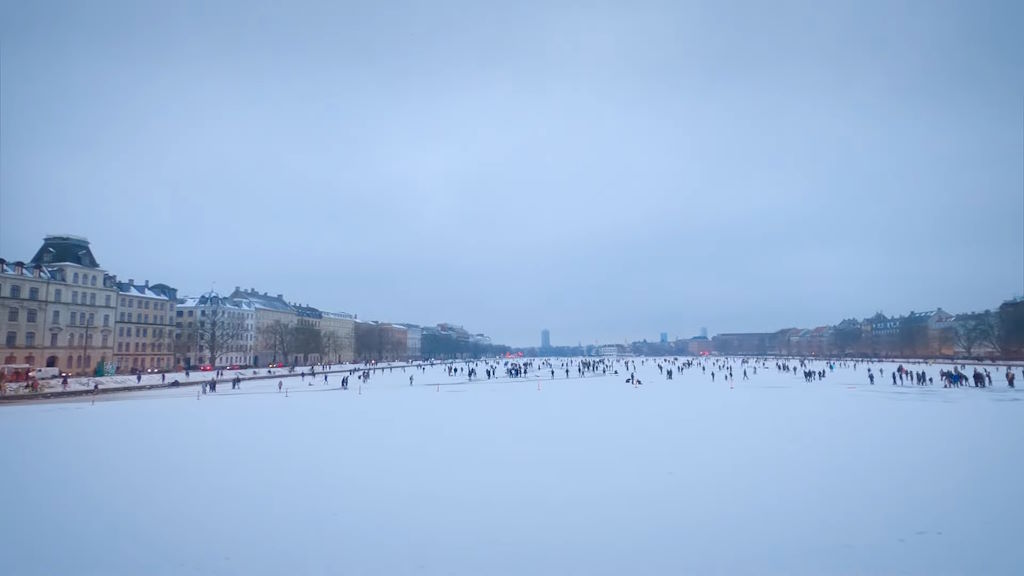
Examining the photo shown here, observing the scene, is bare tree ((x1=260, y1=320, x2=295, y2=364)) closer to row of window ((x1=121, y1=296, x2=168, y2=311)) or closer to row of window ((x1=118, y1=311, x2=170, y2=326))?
row of window ((x1=118, y1=311, x2=170, y2=326))

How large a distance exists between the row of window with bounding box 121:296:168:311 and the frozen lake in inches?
2620

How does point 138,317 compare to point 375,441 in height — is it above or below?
above

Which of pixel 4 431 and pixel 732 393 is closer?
pixel 4 431

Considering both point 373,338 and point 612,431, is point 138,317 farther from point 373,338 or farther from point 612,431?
point 612,431

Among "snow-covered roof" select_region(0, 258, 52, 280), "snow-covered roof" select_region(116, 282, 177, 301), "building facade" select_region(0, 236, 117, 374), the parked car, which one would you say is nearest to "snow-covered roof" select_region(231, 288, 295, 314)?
"snow-covered roof" select_region(116, 282, 177, 301)

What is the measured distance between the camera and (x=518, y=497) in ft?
36.1

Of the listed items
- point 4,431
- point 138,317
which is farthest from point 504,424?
point 138,317

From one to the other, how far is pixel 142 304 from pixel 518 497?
8779 centimetres

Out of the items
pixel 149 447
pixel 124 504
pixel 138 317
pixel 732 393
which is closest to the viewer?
pixel 124 504

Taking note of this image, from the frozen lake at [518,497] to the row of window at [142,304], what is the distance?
66.6m

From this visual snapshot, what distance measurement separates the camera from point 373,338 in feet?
422

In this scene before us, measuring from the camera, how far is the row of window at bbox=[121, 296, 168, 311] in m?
78.9

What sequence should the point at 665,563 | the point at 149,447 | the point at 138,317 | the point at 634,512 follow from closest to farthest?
the point at 665,563 < the point at 634,512 < the point at 149,447 < the point at 138,317

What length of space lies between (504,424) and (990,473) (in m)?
13.7
